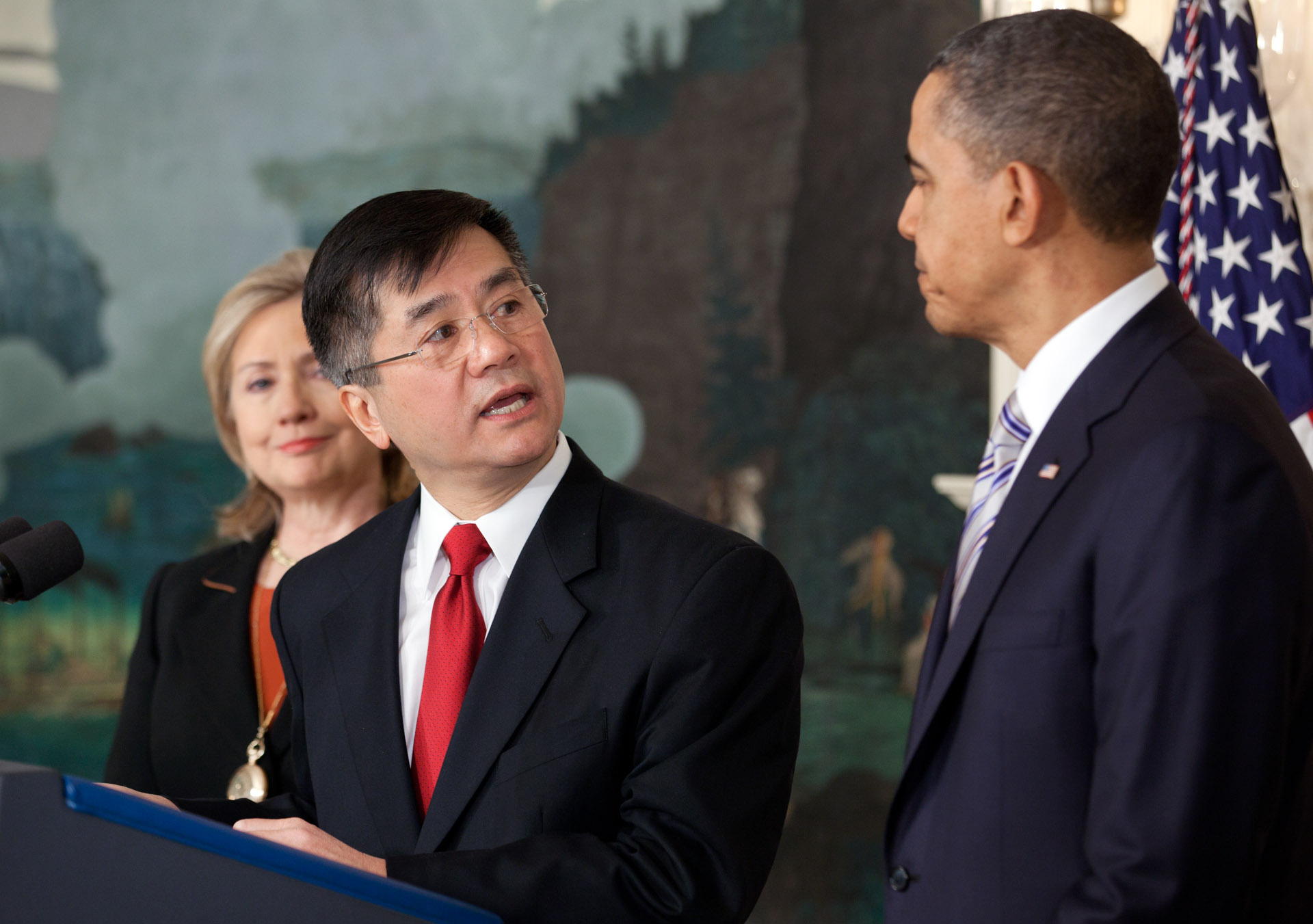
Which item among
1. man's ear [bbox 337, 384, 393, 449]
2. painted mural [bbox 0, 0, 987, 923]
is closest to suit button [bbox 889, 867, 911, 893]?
man's ear [bbox 337, 384, 393, 449]

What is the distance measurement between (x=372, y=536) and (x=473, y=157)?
15.4 ft

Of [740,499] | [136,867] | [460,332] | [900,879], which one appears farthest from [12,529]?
[740,499]

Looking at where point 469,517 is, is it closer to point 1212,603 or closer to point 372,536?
point 372,536

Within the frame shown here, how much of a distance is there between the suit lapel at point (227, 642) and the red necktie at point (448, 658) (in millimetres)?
889

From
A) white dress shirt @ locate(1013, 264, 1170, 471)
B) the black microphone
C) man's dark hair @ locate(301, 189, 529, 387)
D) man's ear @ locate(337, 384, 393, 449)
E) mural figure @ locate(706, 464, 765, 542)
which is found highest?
man's dark hair @ locate(301, 189, 529, 387)

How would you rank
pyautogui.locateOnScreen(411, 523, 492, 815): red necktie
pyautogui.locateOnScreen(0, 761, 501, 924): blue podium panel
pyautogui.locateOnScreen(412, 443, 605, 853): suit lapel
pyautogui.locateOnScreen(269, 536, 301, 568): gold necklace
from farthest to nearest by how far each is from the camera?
1. pyautogui.locateOnScreen(269, 536, 301, 568): gold necklace
2. pyautogui.locateOnScreen(411, 523, 492, 815): red necktie
3. pyautogui.locateOnScreen(412, 443, 605, 853): suit lapel
4. pyautogui.locateOnScreen(0, 761, 501, 924): blue podium panel

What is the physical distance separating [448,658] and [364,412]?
537 millimetres

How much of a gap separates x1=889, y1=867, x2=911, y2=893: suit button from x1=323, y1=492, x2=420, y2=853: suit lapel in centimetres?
72

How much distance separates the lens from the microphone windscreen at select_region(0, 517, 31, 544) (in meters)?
1.47

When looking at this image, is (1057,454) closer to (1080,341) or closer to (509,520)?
(1080,341)

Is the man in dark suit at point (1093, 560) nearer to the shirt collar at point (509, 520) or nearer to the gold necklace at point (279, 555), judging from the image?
the shirt collar at point (509, 520)

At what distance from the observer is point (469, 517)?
6.73 ft

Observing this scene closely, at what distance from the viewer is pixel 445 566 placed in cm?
206

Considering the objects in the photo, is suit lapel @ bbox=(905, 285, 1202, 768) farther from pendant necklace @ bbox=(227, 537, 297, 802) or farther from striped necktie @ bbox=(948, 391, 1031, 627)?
pendant necklace @ bbox=(227, 537, 297, 802)
